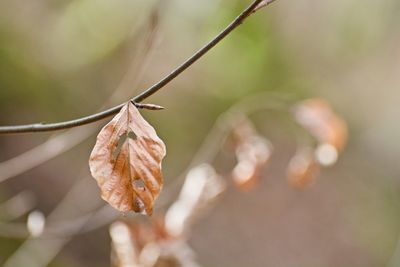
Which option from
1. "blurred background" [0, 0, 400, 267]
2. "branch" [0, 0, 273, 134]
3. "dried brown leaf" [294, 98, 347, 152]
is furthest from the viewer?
"blurred background" [0, 0, 400, 267]

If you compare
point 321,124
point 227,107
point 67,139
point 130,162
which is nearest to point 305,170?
point 321,124

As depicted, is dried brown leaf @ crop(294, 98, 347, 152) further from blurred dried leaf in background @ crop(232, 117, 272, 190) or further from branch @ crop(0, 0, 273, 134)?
branch @ crop(0, 0, 273, 134)

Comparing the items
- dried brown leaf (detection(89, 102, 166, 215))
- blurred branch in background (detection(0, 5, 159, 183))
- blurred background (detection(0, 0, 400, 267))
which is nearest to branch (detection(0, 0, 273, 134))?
dried brown leaf (detection(89, 102, 166, 215))

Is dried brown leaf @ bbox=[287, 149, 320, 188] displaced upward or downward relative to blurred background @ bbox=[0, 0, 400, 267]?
downward

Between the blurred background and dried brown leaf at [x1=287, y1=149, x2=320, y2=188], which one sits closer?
dried brown leaf at [x1=287, y1=149, x2=320, y2=188]

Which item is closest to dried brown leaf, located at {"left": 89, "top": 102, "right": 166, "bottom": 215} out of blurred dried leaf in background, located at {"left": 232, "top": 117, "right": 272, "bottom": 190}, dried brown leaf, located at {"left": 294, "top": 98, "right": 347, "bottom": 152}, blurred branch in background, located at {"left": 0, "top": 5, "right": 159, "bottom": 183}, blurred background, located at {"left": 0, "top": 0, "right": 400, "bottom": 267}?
blurred branch in background, located at {"left": 0, "top": 5, "right": 159, "bottom": 183}

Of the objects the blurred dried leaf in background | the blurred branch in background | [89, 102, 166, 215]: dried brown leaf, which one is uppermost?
the blurred branch in background

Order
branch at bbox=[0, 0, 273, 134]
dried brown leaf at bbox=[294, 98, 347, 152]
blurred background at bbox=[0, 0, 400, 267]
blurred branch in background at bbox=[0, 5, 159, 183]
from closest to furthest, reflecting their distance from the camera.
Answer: branch at bbox=[0, 0, 273, 134], blurred branch in background at bbox=[0, 5, 159, 183], dried brown leaf at bbox=[294, 98, 347, 152], blurred background at bbox=[0, 0, 400, 267]
